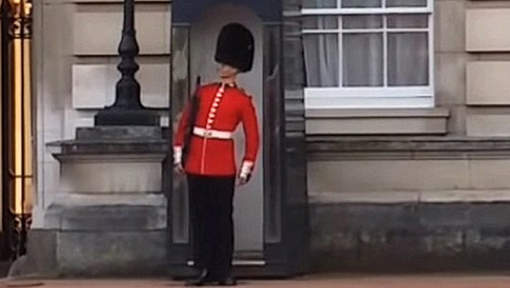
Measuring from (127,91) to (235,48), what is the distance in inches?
59.1

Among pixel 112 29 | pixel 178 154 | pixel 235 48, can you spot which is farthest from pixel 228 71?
pixel 112 29

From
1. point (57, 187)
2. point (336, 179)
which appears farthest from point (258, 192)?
point (57, 187)

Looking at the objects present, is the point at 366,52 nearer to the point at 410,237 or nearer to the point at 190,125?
the point at 410,237

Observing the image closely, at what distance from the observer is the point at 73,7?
16.1 meters

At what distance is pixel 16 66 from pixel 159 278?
407 cm

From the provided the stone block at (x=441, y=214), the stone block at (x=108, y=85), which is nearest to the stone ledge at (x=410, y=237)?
the stone block at (x=441, y=214)

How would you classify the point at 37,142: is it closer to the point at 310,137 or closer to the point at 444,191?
the point at 310,137

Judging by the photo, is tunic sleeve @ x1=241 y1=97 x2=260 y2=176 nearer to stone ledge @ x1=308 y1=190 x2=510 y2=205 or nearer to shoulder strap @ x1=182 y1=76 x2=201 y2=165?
shoulder strap @ x1=182 y1=76 x2=201 y2=165

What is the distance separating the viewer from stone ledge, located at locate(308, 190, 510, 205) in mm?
15695

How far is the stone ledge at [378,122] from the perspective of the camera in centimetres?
1592

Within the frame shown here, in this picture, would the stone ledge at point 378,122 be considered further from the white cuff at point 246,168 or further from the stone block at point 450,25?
the white cuff at point 246,168

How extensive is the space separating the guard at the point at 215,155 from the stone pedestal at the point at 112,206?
1.08 metres

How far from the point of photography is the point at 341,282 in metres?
14.7

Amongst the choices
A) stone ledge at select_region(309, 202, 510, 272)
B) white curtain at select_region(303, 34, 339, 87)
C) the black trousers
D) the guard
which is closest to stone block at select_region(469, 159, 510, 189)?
stone ledge at select_region(309, 202, 510, 272)
